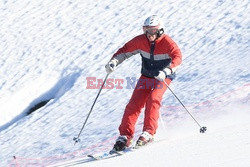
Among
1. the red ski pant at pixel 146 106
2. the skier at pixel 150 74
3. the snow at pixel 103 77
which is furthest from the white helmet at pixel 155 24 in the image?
the snow at pixel 103 77

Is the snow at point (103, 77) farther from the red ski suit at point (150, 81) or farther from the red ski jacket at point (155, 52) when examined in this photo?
the red ski jacket at point (155, 52)

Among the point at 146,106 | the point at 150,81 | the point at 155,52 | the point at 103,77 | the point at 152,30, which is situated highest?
the point at 152,30

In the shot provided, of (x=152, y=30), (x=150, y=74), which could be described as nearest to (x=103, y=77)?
(x=150, y=74)

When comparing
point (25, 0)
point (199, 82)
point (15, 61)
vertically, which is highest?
point (25, 0)

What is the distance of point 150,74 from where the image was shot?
6254 mm

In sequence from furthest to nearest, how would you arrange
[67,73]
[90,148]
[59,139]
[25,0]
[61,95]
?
[25,0] → [67,73] → [61,95] → [59,139] → [90,148]

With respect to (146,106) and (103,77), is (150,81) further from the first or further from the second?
(103,77)

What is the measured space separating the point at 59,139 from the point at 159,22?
4.02 meters

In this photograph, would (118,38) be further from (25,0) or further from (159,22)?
(159,22)

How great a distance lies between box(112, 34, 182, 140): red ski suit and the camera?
5918 millimetres

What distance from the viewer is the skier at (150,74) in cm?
588

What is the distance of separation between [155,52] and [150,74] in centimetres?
27

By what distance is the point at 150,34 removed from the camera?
240 inches

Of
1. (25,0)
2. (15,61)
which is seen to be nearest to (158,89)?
(15,61)
